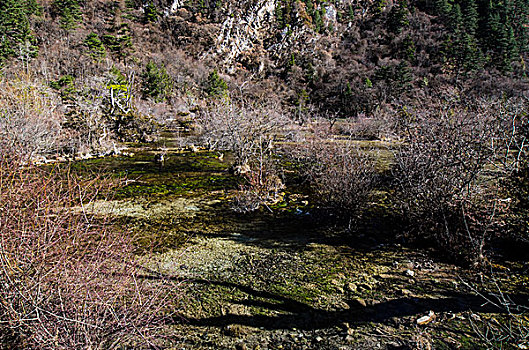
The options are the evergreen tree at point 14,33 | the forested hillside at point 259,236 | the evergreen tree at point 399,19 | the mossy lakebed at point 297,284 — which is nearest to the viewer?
the forested hillside at point 259,236

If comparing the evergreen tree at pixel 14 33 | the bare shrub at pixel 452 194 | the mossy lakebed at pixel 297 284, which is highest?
the evergreen tree at pixel 14 33

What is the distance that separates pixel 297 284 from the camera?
5059 millimetres

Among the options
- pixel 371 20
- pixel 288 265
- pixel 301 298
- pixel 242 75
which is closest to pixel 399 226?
pixel 288 265

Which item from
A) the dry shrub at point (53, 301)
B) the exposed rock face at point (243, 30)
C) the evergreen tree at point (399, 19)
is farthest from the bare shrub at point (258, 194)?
the evergreen tree at point (399, 19)

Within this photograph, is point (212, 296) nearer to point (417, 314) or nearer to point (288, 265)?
point (288, 265)

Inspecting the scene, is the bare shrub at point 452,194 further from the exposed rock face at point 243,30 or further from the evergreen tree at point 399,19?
the evergreen tree at point 399,19

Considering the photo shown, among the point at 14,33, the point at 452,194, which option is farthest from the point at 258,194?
the point at 14,33

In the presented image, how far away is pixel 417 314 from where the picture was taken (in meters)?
4.15

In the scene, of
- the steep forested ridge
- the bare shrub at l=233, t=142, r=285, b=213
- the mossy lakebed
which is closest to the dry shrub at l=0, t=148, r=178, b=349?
the mossy lakebed

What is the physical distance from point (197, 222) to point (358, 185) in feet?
14.1

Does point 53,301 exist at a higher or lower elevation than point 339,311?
higher

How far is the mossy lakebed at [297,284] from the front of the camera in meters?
3.82

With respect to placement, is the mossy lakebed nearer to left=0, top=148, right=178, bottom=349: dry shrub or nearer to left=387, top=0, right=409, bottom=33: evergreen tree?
left=0, top=148, right=178, bottom=349: dry shrub

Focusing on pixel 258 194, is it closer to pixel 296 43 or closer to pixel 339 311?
pixel 339 311
